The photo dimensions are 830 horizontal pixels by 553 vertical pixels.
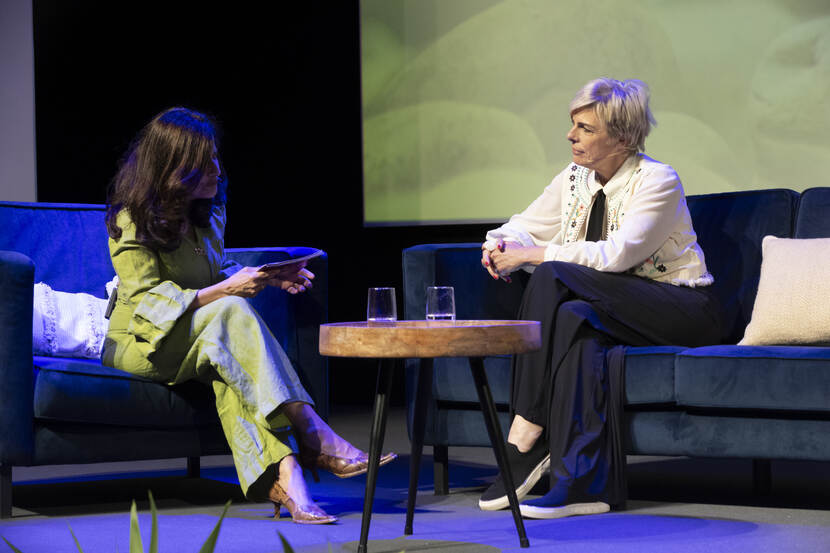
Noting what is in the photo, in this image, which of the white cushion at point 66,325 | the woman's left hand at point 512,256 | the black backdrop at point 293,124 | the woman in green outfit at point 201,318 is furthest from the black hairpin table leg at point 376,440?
the black backdrop at point 293,124

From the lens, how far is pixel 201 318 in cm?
288

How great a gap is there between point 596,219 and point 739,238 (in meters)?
0.49

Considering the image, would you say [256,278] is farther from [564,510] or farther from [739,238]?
[739,238]

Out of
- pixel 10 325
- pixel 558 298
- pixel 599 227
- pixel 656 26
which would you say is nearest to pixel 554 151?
pixel 656 26

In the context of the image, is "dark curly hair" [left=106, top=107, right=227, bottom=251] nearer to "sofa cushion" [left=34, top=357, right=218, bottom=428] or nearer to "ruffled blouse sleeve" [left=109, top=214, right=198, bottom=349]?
"ruffled blouse sleeve" [left=109, top=214, right=198, bottom=349]

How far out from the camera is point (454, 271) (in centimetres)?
334

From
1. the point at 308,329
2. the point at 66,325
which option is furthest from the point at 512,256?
the point at 66,325

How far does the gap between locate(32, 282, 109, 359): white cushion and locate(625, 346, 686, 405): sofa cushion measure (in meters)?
1.53

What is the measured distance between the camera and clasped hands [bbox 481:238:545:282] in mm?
3117

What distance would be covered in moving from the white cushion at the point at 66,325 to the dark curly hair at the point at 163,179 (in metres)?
0.39

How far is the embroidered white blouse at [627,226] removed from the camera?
3.04m

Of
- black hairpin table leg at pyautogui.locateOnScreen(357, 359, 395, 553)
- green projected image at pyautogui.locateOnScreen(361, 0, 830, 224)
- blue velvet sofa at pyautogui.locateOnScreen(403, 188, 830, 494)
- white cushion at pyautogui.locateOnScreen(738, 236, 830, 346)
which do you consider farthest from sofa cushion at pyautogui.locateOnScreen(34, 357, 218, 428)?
green projected image at pyautogui.locateOnScreen(361, 0, 830, 224)

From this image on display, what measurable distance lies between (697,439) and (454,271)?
0.93 meters

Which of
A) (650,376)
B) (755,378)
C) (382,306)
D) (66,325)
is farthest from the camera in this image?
(66,325)
